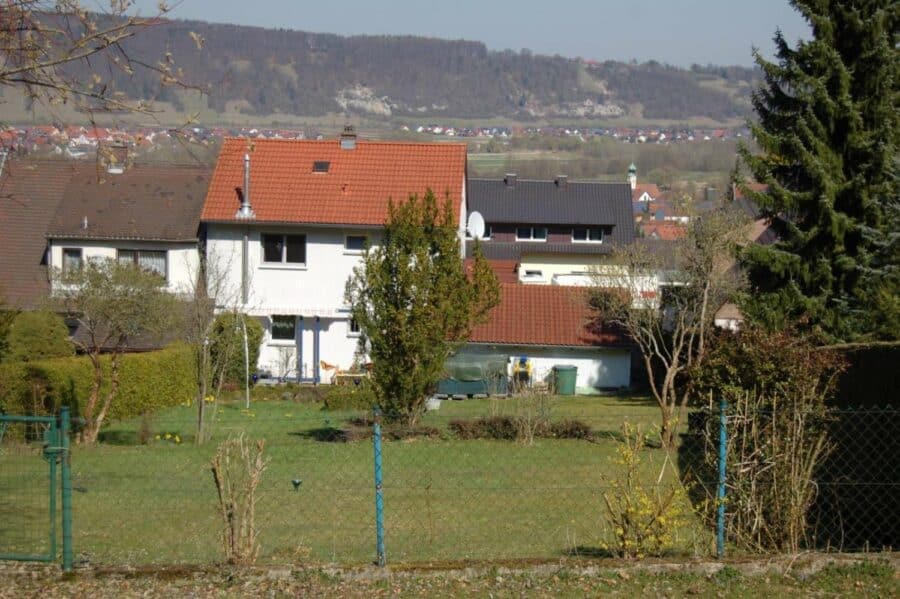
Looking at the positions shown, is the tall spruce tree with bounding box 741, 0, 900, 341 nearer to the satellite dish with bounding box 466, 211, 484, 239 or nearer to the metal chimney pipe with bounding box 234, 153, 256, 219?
the satellite dish with bounding box 466, 211, 484, 239

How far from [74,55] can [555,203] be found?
173 feet

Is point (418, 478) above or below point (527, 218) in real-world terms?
below

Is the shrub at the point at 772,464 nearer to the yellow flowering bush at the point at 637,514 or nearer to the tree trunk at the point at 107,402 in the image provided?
the yellow flowering bush at the point at 637,514

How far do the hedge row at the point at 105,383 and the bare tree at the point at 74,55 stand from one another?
1430 cm

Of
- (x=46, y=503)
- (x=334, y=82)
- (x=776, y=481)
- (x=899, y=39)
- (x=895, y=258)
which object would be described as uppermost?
(x=334, y=82)

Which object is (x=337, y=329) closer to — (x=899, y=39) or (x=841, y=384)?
(x=899, y=39)

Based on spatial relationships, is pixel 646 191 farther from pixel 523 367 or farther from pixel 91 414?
pixel 91 414

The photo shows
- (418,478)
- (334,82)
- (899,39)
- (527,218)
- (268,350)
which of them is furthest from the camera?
(334,82)

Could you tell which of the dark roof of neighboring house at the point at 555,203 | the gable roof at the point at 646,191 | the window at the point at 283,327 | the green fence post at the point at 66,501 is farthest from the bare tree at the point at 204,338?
the gable roof at the point at 646,191

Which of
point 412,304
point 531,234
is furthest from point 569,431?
point 531,234

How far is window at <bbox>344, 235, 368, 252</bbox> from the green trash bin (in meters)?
7.85

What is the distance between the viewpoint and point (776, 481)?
945 cm

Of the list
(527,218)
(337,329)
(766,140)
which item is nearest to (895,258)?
(766,140)

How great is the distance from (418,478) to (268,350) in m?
21.6
